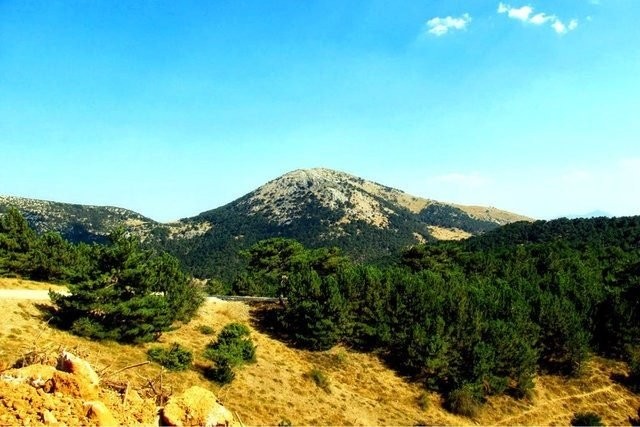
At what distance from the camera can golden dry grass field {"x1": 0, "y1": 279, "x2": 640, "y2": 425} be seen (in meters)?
33.8

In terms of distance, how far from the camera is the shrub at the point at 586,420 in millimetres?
41500

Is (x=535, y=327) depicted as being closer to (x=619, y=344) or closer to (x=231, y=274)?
(x=619, y=344)

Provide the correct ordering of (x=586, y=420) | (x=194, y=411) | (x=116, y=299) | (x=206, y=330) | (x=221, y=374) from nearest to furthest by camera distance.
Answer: (x=194, y=411) → (x=221, y=374) → (x=116, y=299) → (x=586, y=420) → (x=206, y=330)

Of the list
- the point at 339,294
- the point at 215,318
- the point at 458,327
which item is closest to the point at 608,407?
the point at 458,327

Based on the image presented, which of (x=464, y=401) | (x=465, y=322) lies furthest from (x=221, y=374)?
(x=465, y=322)

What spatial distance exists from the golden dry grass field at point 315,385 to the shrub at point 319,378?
38 centimetres

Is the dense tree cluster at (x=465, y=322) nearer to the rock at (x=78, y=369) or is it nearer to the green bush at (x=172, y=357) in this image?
the green bush at (x=172, y=357)

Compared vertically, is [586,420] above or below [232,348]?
below

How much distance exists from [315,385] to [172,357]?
13511mm

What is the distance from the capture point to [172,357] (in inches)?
1443

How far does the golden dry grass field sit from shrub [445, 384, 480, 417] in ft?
2.69

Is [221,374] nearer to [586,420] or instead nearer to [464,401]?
[464,401]

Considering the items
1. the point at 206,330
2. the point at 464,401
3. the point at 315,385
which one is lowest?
the point at 464,401

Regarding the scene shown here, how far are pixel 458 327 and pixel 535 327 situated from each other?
9637 mm
